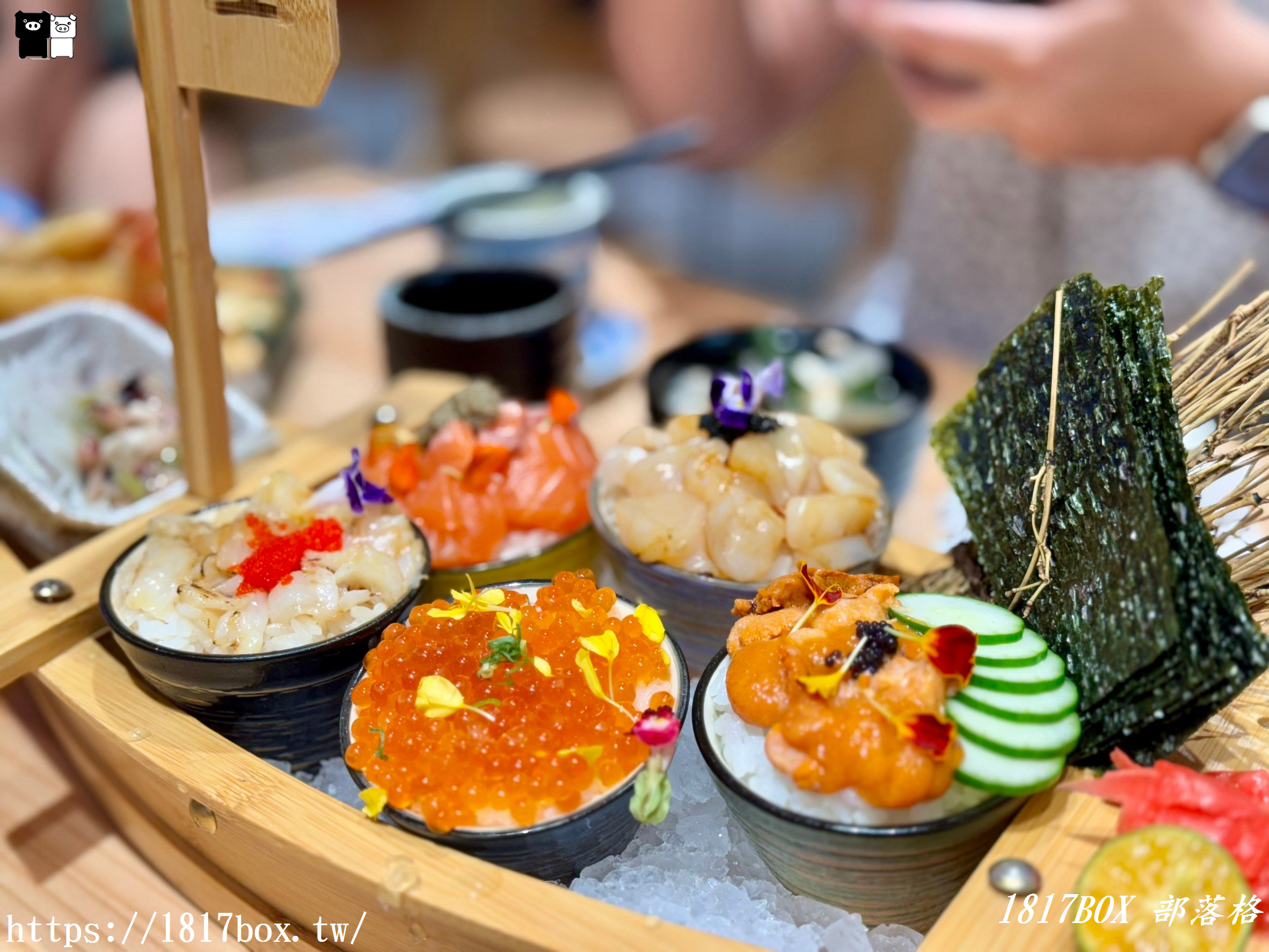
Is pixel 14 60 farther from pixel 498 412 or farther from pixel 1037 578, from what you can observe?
pixel 1037 578

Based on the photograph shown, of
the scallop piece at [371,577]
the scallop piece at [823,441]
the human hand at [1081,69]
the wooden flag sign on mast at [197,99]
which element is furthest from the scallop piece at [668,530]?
the human hand at [1081,69]

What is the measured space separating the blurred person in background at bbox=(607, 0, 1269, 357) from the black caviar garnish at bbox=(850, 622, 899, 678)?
1576mm

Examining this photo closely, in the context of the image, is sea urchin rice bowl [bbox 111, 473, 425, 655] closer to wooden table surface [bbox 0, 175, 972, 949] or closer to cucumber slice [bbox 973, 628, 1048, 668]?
wooden table surface [bbox 0, 175, 972, 949]

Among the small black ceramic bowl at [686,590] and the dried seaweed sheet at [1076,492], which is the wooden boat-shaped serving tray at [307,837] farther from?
the small black ceramic bowl at [686,590]

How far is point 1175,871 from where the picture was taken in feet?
2.89

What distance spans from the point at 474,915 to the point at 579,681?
0.83 feet

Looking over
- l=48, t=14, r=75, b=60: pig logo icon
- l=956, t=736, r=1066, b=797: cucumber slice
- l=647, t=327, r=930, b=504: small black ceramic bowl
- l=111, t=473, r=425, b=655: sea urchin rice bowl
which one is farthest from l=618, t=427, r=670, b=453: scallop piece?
l=48, t=14, r=75, b=60: pig logo icon

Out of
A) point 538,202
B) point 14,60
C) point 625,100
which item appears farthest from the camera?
point 625,100

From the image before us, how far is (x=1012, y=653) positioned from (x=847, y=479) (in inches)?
15.3

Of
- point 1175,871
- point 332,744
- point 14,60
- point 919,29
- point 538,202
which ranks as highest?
point 919,29

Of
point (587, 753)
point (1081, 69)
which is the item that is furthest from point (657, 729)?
point (1081, 69)

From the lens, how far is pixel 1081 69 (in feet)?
6.81

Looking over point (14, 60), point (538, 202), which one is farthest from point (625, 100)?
point (14, 60)

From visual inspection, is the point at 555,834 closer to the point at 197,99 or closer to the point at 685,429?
the point at 685,429
